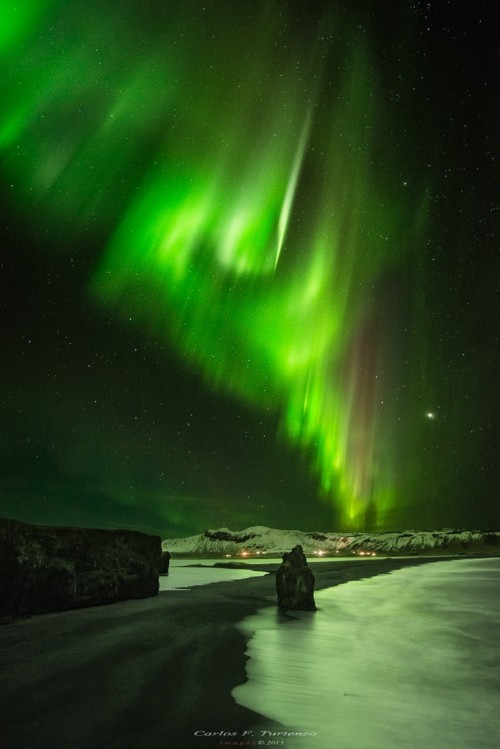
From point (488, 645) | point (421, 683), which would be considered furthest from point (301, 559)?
point (421, 683)

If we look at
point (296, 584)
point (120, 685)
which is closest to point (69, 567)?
point (296, 584)

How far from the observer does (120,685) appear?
5898 mm

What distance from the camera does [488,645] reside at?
11219 millimetres

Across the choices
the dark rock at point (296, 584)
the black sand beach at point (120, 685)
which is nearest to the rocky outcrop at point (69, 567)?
the black sand beach at point (120, 685)

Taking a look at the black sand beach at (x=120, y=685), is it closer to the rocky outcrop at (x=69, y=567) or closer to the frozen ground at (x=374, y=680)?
Answer: the frozen ground at (x=374, y=680)

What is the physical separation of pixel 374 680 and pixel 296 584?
8645mm

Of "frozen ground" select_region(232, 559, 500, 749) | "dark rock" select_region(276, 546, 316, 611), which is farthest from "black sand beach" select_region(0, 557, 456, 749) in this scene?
"dark rock" select_region(276, 546, 316, 611)

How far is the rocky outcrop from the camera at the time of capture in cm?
1130

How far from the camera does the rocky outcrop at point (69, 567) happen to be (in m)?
11.3

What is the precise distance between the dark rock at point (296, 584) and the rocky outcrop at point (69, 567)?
4.82 m

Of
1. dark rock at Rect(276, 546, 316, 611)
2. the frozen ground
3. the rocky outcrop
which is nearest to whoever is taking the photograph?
the frozen ground

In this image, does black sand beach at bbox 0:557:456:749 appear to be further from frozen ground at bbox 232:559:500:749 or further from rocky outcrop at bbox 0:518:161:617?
rocky outcrop at bbox 0:518:161:617

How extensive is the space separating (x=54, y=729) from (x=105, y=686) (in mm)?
1488

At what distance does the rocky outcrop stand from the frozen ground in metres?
4.86
